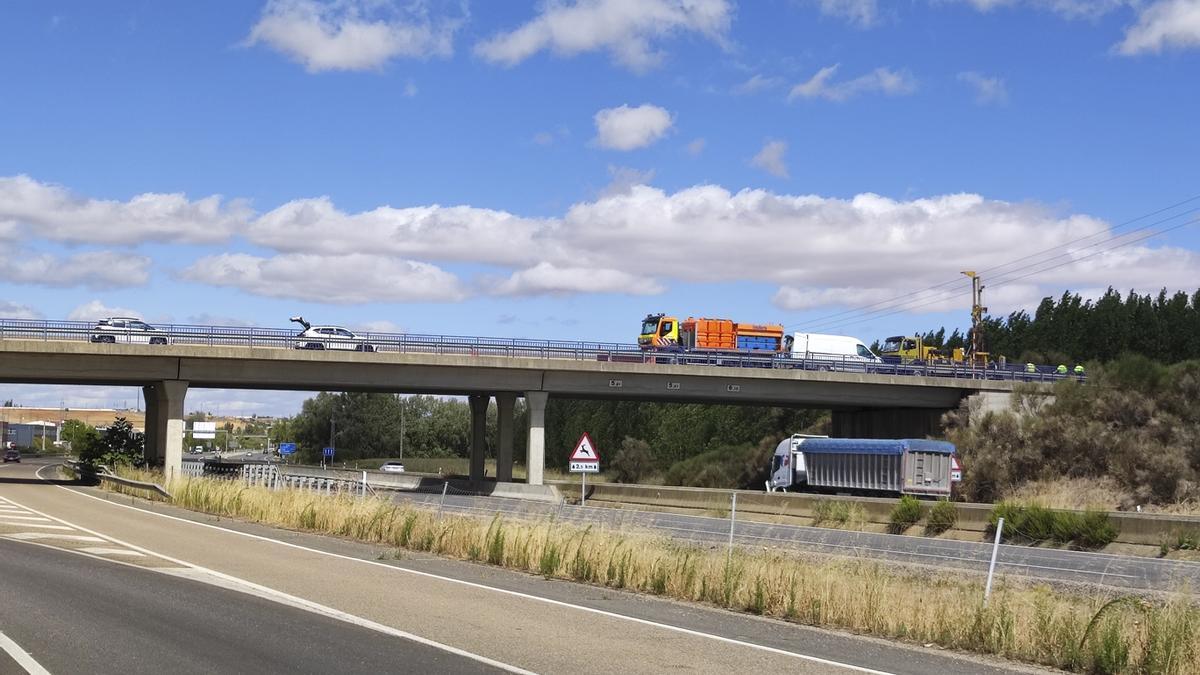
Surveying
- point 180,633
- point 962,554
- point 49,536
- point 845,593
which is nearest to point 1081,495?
point 962,554

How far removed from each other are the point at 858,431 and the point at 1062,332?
164ft

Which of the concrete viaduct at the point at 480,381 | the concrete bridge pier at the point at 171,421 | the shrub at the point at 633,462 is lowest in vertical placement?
the shrub at the point at 633,462

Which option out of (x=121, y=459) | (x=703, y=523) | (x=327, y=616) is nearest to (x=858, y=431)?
(x=703, y=523)

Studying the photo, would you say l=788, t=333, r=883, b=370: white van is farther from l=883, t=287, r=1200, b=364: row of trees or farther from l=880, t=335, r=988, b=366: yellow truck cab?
l=883, t=287, r=1200, b=364: row of trees

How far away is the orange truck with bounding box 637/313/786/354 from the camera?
2564 inches

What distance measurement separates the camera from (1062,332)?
356 ft

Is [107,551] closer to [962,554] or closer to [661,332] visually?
[962,554]

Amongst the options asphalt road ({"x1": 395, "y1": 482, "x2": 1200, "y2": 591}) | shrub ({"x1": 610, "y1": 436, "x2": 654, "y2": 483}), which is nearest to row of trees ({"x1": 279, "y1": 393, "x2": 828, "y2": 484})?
shrub ({"x1": 610, "y1": 436, "x2": 654, "y2": 483})

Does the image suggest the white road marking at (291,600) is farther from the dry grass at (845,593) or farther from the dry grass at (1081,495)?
the dry grass at (1081,495)

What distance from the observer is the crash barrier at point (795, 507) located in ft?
92.6

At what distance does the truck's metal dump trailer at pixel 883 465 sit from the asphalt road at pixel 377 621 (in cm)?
2995


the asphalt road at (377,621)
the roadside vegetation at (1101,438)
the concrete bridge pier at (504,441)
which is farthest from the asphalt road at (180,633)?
the concrete bridge pier at (504,441)

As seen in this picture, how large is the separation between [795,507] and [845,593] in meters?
25.4

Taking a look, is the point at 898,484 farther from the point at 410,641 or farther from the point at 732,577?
the point at 410,641
